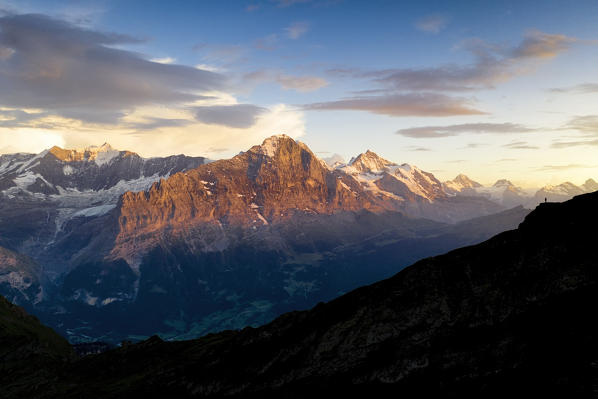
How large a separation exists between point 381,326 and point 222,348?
73.9 meters

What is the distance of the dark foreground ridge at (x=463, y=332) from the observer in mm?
78438

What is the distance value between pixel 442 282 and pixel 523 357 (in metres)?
32.2

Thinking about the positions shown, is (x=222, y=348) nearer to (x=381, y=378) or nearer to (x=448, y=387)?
(x=381, y=378)

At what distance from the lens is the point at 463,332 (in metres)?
96.2

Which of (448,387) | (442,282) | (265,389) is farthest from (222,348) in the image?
(448,387)

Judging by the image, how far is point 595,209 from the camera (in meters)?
104

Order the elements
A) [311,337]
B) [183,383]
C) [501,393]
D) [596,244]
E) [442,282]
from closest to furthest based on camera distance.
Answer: [501,393]
[596,244]
[442,282]
[311,337]
[183,383]

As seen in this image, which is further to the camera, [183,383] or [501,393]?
[183,383]

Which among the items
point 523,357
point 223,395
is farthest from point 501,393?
point 223,395

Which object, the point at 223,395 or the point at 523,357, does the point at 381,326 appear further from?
the point at 223,395

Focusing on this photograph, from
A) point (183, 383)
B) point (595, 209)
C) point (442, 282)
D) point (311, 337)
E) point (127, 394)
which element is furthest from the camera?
point (127, 394)

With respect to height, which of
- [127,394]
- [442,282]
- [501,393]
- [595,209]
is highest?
[595,209]

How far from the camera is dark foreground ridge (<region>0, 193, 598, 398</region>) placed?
7844 centimetres

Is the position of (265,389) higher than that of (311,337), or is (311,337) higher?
(311,337)
